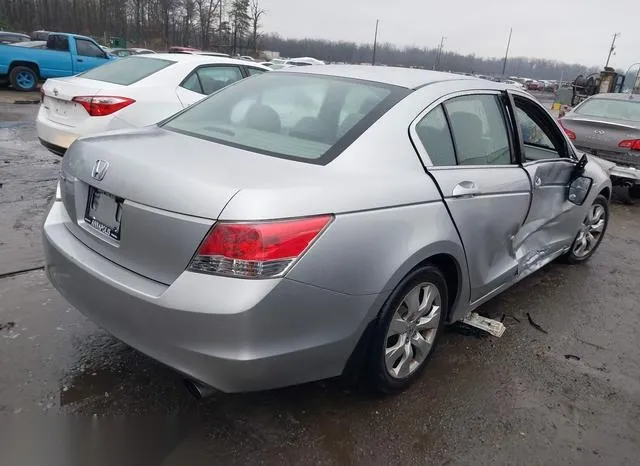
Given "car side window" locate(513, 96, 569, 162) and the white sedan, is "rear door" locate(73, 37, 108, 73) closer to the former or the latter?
the white sedan

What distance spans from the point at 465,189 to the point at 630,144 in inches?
236

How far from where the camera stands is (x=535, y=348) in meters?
3.35

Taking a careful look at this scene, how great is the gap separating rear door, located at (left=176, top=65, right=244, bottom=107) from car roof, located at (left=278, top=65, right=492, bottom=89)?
298cm

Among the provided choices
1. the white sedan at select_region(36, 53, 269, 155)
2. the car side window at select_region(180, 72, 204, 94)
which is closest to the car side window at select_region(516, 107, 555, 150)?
the white sedan at select_region(36, 53, 269, 155)

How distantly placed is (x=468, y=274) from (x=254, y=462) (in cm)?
148

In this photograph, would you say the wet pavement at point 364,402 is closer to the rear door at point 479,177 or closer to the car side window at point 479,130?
the rear door at point 479,177

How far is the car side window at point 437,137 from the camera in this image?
8.58ft

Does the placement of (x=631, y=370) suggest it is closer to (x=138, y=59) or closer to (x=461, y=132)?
(x=461, y=132)

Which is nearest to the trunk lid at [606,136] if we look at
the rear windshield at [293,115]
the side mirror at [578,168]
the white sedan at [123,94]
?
the side mirror at [578,168]

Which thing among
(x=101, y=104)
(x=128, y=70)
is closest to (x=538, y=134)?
(x=101, y=104)

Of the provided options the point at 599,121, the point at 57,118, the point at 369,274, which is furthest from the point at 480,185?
the point at 599,121

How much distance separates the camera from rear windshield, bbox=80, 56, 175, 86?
6043 millimetres

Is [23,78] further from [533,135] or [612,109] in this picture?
[533,135]

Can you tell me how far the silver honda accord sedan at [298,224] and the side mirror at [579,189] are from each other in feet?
2.88
